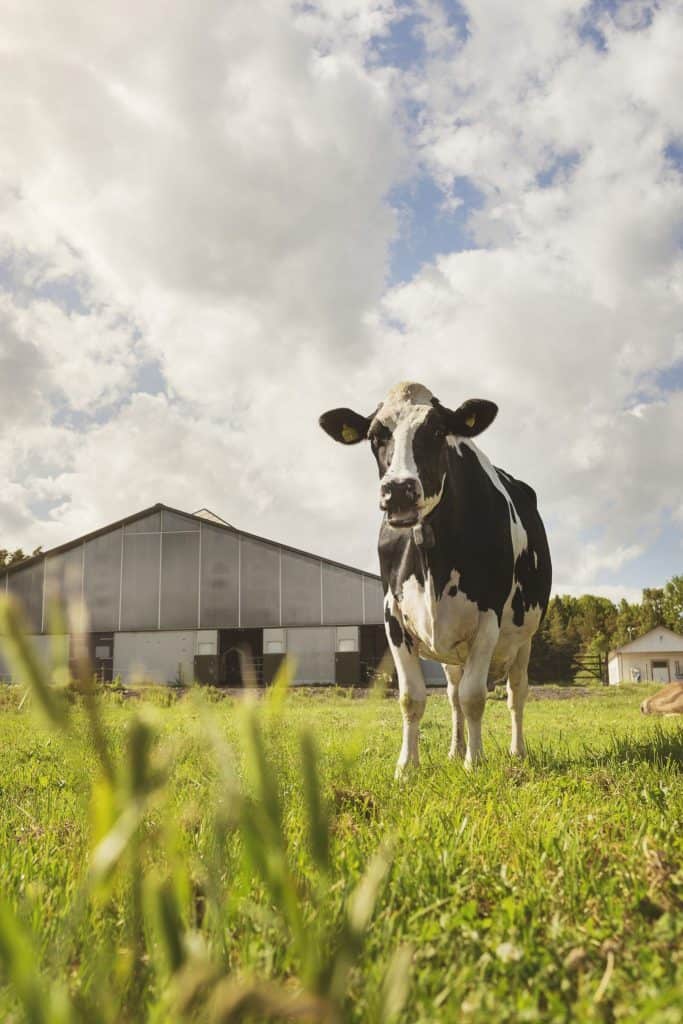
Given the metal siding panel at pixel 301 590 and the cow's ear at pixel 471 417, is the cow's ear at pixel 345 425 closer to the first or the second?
the cow's ear at pixel 471 417

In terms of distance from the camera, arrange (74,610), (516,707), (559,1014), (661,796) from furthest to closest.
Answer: (516,707), (661,796), (559,1014), (74,610)

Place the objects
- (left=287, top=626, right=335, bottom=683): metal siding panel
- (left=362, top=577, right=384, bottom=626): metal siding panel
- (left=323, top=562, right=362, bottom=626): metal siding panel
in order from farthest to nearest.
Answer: (left=323, top=562, right=362, bottom=626): metal siding panel → (left=362, top=577, right=384, bottom=626): metal siding panel → (left=287, top=626, right=335, bottom=683): metal siding panel

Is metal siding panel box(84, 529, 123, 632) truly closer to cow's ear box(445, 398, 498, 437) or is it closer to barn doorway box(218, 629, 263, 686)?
barn doorway box(218, 629, 263, 686)

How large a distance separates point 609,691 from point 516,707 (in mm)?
21421

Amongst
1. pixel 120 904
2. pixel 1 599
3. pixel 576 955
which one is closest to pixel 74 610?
pixel 1 599

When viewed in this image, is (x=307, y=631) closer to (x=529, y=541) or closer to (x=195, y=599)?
(x=195, y=599)

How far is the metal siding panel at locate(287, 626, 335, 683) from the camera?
1473 inches

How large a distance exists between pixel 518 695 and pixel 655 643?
215 ft

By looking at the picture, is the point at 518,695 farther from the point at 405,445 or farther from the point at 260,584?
the point at 260,584

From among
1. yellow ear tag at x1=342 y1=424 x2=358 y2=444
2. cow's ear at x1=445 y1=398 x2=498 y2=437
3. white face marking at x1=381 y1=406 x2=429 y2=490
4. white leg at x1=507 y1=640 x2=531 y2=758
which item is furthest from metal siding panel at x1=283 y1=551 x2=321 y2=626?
white face marking at x1=381 y1=406 x2=429 y2=490

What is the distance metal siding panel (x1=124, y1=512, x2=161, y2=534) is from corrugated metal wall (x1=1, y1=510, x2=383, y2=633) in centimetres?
5

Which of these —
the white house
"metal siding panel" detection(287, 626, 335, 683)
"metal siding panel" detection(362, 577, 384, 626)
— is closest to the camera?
"metal siding panel" detection(287, 626, 335, 683)

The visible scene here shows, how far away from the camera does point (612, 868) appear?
2.63 metres

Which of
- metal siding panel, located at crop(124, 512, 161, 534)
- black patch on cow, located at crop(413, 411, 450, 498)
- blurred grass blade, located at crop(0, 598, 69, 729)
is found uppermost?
metal siding panel, located at crop(124, 512, 161, 534)
